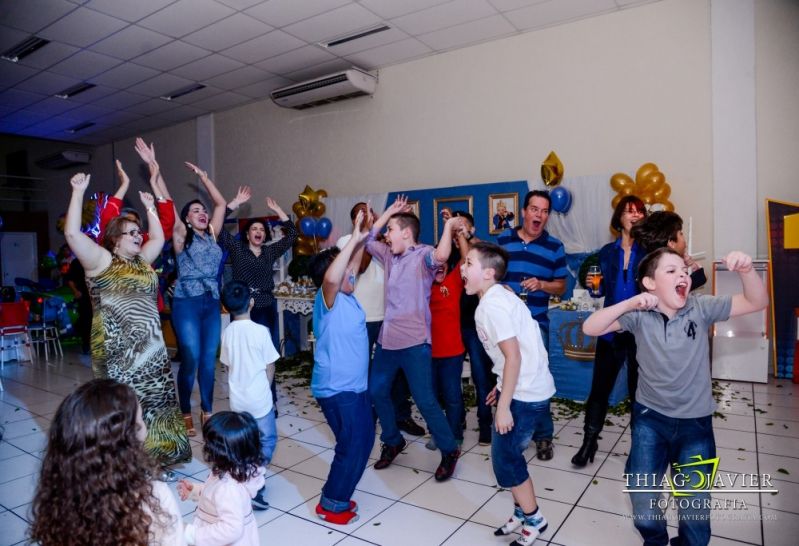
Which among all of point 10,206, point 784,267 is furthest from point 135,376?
point 10,206

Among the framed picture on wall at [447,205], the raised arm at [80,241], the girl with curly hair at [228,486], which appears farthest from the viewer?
the framed picture on wall at [447,205]

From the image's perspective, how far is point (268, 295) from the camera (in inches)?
169

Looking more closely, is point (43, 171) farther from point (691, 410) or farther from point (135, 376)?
point (691, 410)

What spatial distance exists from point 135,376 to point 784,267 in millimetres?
5507

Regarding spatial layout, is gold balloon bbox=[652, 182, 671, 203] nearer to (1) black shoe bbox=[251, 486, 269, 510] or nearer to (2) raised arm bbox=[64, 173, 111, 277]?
(1) black shoe bbox=[251, 486, 269, 510]

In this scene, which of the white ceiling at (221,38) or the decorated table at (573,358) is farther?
the white ceiling at (221,38)

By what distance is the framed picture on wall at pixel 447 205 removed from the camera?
612cm

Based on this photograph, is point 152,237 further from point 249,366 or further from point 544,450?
point 544,450

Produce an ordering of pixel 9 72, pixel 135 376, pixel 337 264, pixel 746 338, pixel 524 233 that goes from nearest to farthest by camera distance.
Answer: pixel 337 264 → pixel 135 376 → pixel 524 233 → pixel 746 338 → pixel 9 72

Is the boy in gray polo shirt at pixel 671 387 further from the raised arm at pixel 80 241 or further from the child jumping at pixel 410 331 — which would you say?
the raised arm at pixel 80 241

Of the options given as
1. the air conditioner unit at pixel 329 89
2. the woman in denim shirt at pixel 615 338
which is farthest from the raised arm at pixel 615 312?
the air conditioner unit at pixel 329 89

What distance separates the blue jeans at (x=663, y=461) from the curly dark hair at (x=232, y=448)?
1448 mm

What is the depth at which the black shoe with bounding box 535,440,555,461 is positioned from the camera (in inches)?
127

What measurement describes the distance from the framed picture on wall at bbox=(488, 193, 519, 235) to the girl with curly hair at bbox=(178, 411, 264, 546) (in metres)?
4.42
